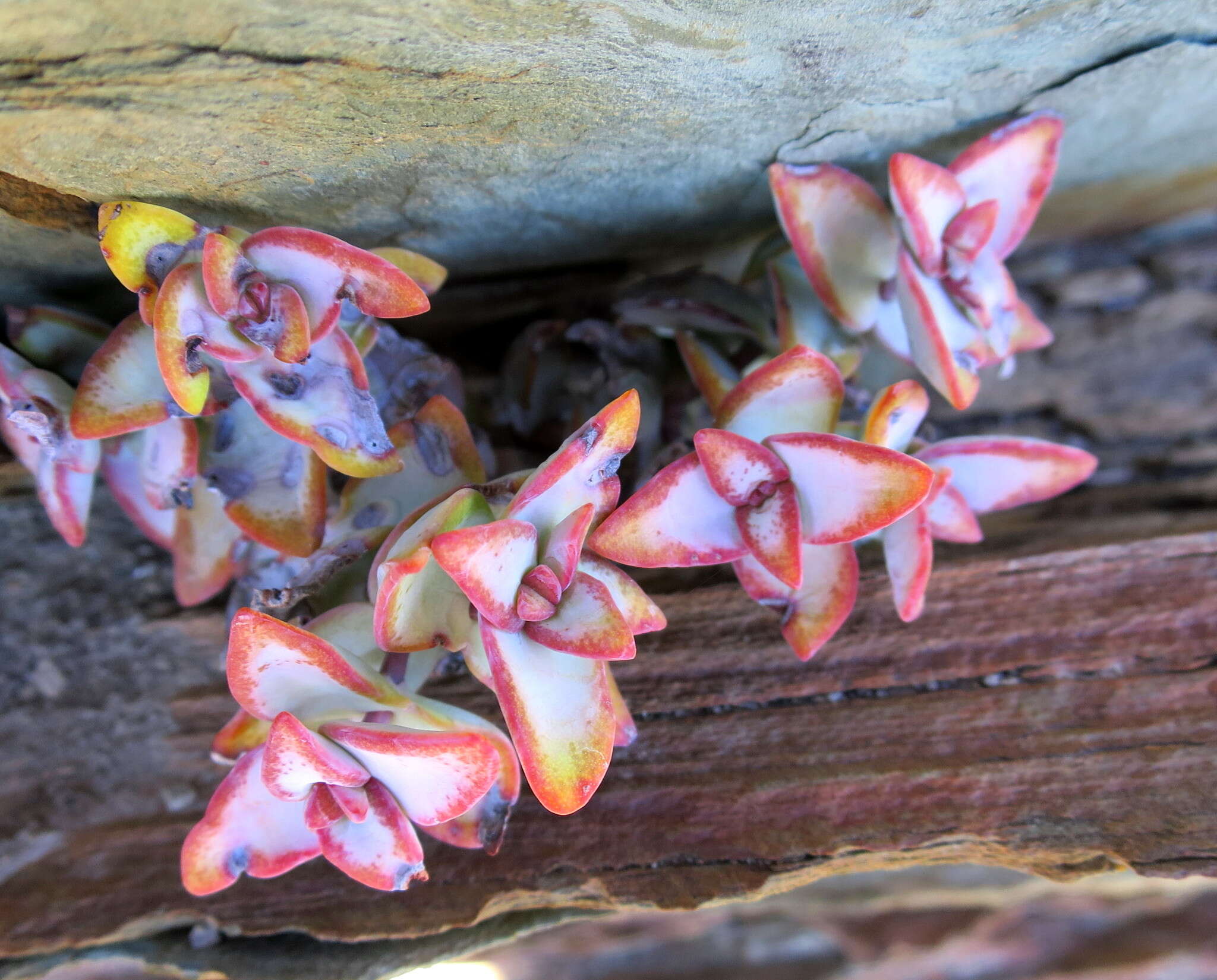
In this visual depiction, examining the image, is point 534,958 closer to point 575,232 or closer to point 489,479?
point 489,479

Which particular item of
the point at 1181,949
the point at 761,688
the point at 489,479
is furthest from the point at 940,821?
the point at 1181,949


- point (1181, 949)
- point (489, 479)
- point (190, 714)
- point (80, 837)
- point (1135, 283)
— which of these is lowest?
point (1181, 949)

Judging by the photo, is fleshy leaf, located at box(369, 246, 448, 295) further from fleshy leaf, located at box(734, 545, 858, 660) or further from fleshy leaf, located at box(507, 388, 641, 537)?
fleshy leaf, located at box(734, 545, 858, 660)

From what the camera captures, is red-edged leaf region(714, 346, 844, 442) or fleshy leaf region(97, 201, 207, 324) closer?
fleshy leaf region(97, 201, 207, 324)

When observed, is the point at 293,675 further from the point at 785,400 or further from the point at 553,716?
the point at 785,400

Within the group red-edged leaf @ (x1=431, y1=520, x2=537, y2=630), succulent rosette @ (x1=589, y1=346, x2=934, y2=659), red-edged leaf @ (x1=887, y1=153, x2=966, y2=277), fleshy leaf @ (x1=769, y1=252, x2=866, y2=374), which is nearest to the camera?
red-edged leaf @ (x1=431, y1=520, x2=537, y2=630)

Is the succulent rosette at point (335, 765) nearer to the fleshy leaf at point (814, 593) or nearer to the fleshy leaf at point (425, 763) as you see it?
the fleshy leaf at point (425, 763)

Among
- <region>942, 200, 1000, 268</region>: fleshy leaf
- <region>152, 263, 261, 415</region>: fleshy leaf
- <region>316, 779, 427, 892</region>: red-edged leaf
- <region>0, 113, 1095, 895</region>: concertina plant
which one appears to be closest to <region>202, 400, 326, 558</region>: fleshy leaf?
<region>0, 113, 1095, 895</region>: concertina plant
